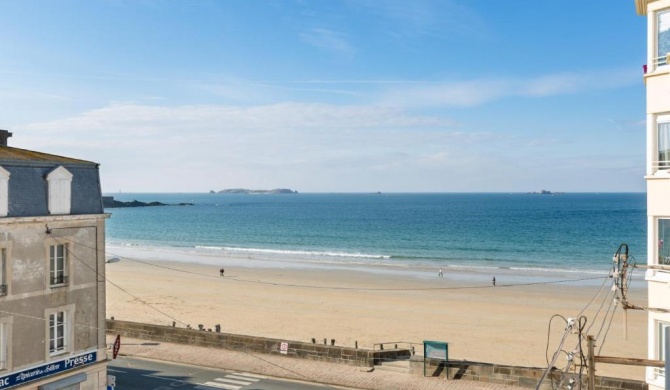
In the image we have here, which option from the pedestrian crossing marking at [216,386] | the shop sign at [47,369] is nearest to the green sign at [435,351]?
the pedestrian crossing marking at [216,386]

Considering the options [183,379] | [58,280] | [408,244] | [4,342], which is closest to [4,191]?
[58,280]

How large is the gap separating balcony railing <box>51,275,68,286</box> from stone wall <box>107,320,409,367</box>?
11.7 m

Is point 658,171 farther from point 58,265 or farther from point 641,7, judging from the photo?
point 58,265

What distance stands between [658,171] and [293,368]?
65.3 ft

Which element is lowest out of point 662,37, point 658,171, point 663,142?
point 658,171

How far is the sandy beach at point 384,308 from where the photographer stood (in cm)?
3647

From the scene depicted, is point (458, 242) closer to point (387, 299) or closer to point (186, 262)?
point (186, 262)

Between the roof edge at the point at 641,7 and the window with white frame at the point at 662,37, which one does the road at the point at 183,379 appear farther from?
the roof edge at the point at 641,7

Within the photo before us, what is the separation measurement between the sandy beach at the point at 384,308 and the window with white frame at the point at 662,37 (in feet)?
56.2

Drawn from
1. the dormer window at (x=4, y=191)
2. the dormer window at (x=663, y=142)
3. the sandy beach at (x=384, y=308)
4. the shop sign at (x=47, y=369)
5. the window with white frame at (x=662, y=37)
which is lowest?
the sandy beach at (x=384, y=308)

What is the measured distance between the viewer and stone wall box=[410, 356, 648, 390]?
Answer: 75.6ft

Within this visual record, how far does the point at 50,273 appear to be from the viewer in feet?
65.8

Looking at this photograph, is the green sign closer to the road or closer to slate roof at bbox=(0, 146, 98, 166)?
the road

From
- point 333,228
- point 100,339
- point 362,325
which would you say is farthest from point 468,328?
point 333,228
